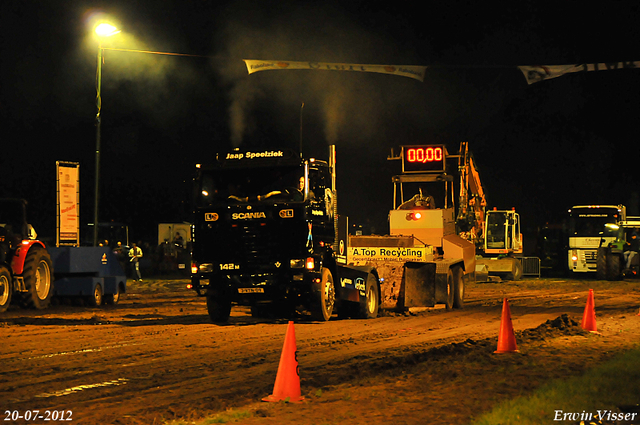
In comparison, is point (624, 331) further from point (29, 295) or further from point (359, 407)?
point (29, 295)

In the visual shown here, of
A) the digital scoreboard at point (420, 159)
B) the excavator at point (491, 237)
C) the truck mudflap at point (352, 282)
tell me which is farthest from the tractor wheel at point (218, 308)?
the excavator at point (491, 237)

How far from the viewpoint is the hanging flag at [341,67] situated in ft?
66.8

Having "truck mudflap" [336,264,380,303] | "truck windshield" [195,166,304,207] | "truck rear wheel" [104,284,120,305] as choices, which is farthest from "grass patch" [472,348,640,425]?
"truck rear wheel" [104,284,120,305]

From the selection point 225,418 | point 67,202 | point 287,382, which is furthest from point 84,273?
point 225,418

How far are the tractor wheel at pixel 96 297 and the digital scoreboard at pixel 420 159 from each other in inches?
368

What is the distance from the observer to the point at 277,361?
10031mm

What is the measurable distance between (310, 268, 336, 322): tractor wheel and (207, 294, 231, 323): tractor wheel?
190 cm

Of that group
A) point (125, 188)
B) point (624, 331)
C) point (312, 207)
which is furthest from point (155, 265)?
point (624, 331)

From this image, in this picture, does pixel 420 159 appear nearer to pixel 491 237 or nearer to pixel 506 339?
pixel 506 339

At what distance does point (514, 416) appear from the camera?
653cm

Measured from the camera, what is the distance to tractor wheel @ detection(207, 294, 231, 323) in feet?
51.0

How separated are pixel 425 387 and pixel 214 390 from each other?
228 centimetres

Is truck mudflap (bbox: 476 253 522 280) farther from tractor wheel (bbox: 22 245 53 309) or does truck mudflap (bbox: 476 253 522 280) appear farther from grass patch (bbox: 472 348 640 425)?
grass patch (bbox: 472 348 640 425)

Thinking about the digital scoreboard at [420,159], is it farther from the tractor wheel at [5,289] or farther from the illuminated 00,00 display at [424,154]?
the tractor wheel at [5,289]
